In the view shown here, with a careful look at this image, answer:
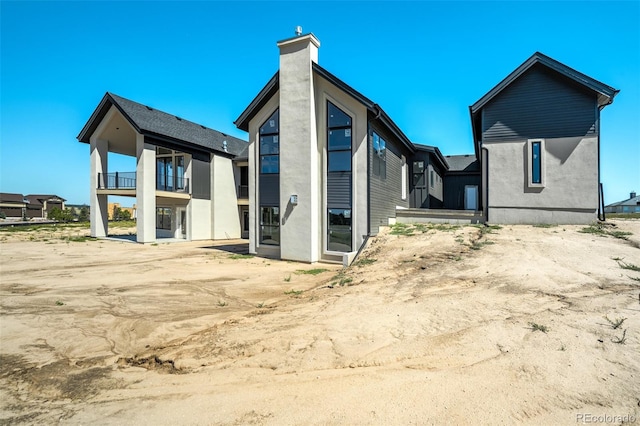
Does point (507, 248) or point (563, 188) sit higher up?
point (563, 188)

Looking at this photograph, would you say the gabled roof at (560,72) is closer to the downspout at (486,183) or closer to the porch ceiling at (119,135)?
the downspout at (486,183)

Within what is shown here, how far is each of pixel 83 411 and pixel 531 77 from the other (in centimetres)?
1871

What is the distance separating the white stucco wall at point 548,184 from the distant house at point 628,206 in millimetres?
65190

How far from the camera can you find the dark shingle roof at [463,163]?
2659 centimetres

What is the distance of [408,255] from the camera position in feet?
35.7

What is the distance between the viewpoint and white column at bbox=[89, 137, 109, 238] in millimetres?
25062

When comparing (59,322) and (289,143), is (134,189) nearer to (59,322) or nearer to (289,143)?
(289,143)

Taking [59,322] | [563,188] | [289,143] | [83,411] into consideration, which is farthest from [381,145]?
[83,411]

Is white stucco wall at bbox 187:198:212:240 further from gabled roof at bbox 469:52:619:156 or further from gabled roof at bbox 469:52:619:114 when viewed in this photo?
gabled roof at bbox 469:52:619:114

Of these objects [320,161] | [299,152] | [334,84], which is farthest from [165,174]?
[334,84]

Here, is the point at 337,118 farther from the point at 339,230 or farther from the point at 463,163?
the point at 463,163

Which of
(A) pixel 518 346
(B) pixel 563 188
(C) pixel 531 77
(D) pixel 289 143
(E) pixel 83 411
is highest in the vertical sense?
(C) pixel 531 77

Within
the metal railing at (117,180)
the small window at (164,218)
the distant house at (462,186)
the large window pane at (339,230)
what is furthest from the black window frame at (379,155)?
the small window at (164,218)

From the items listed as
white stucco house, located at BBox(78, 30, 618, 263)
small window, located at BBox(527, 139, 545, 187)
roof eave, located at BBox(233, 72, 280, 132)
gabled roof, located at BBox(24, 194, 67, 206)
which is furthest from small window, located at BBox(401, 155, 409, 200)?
gabled roof, located at BBox(24, 194, 67, 206)
